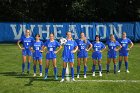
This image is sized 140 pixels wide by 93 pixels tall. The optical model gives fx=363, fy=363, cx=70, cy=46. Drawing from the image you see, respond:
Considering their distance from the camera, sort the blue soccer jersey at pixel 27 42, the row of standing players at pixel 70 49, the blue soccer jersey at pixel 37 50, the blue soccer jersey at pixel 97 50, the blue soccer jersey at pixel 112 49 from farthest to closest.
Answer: the blue soccer jersey at pixel 112 49
the blue soccer jersey at pixel 27 42
the blue soccer jersey at pixel 97 50
the blue soccer jersey at pixel 37 50
the row of standing players at pixel 70 49

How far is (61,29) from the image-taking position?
4097cm

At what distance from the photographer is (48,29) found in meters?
40.8

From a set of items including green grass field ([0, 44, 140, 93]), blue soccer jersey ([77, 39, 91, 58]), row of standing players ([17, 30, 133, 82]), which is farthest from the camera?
blue soccer jersey ([77, 39, 91, 58])

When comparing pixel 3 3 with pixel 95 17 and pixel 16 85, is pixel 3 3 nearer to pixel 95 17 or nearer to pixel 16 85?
pixel 95 17

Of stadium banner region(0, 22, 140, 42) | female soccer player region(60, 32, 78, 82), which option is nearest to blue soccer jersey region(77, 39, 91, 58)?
female soccer player region(60, 32, 78, 82)

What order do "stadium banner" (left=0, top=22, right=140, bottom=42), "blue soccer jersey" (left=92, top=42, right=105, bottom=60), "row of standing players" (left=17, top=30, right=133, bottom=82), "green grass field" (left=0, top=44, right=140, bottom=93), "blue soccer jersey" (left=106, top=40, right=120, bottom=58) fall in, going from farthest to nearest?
"stadium banner" (left=0, top=22, right=140, bottom=42), "blue soccer jersey" (left=106, top=40, right=120, bottom=58), "blue soccer jersey" (left=92, top=42, right=105, bottom=60), "row of standing players" (left=17, top=30, right=133, bottom=82), "green grass field" (left=0, top=44, right=140, bottom=93)

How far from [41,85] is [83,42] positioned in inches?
141

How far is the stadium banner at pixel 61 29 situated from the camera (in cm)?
4075

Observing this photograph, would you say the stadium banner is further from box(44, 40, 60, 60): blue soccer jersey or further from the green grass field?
box(44, 40, 60, 60): blue soccer jersey

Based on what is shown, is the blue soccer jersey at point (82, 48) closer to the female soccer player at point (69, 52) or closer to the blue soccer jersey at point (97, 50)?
the blue soccer jersey at point (97, 50)

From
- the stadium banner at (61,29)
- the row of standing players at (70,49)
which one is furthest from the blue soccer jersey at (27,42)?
the stadium banner at (61,29)

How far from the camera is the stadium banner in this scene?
134 ft

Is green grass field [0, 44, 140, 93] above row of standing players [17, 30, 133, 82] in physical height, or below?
below

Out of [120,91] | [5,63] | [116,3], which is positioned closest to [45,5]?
[116,3]
